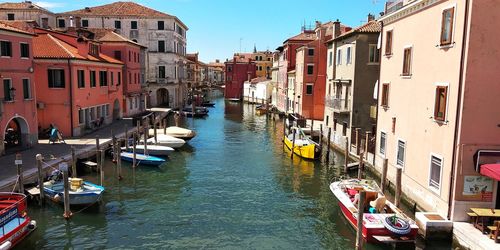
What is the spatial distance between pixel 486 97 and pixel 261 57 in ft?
357

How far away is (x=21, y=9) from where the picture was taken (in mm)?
55469

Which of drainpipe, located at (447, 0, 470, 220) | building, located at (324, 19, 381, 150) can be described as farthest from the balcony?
drainpipe, located at (447, 0, 470, 220)

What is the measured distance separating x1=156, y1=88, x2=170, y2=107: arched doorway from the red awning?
54709 millimetres

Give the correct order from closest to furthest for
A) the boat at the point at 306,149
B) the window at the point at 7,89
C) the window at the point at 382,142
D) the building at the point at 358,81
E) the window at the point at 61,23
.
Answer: the window at the point at 382,142 < the window at the point at 7,89 < the building at the point at 358,81 < the boat at the point at 306,149 < the window at the point at 61,23

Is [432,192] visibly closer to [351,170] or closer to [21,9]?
[351,170]

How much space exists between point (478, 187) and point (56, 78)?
27.9 meters

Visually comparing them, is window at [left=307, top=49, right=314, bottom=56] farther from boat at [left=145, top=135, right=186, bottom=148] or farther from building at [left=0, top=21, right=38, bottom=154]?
building at [left=0, top=21, right=38, bottom=154]

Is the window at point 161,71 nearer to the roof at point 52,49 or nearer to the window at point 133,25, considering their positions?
the window at point 133,25

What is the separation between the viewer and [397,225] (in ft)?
47.6

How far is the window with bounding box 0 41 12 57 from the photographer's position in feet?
76.1

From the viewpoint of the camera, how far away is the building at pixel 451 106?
46.3ft

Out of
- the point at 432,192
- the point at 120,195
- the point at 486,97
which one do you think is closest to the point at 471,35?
the point at 486,97

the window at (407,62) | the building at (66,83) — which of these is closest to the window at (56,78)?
the building at (66,83)

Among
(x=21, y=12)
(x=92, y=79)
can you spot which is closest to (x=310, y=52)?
(x=92, y=79)
